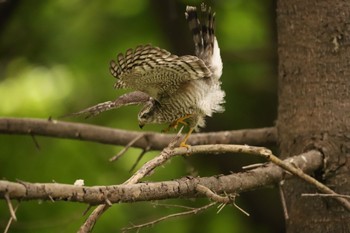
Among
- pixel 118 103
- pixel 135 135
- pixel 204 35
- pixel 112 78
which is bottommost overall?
pixel 112 78

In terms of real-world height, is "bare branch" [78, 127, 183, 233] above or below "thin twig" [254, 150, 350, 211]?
above

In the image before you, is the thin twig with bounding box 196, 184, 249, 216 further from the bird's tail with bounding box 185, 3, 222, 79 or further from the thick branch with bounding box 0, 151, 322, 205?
the bird's tail with bounding box 185, 3, 222, 79

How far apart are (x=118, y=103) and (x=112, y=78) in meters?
2.29

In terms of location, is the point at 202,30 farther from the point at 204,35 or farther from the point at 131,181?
the point at 131,181

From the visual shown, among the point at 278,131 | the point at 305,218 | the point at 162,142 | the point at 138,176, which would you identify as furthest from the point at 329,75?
the point at 138,176

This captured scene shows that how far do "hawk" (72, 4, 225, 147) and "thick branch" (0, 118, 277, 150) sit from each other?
0.24 m

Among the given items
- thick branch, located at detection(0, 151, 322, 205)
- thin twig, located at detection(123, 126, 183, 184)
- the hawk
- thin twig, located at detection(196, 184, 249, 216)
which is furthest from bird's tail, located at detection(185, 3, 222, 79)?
thin twig, located at detection(196, 184, 249, 216)

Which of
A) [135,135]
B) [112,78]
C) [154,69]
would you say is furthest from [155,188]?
[112,78]

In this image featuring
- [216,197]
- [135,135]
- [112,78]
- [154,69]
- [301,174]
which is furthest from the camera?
[112,78]

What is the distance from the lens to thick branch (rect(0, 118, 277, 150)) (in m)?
5.05

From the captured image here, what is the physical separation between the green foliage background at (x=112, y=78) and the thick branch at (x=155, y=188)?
234cm

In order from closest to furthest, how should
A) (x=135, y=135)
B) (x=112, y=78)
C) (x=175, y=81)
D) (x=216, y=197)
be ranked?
1. (x=216, y=197)
2. (x=175, y=81)
3. (x=135, y=135)
4. (x=112, y=78)

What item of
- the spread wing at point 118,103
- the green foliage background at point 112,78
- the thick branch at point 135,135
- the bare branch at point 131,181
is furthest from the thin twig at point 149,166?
the green foliage background at point 112,78

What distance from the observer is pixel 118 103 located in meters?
4.59
